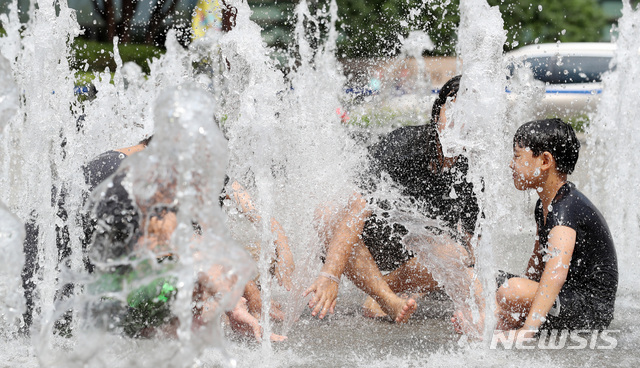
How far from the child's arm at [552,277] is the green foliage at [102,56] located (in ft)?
44.6

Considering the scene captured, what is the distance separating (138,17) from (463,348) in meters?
20.7

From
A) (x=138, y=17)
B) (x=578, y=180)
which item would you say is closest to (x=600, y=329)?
(x=578, y=180)

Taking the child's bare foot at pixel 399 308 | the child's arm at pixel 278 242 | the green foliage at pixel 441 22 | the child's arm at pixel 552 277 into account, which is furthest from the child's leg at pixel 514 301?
the green foliage at pixel 441 22

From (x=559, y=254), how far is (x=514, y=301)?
0.29 meters

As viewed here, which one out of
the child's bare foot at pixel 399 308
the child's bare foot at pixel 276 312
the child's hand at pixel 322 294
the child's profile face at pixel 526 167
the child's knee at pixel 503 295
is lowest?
the child's bare foot at pixel 276 312

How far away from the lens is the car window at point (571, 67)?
12.6 meters

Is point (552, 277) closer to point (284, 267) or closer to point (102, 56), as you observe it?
point (284, 267)

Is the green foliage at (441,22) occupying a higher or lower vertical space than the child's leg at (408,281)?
higher

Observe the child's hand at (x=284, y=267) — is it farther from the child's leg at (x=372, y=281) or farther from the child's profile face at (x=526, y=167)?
the child's profile face at (x=526, y=167)

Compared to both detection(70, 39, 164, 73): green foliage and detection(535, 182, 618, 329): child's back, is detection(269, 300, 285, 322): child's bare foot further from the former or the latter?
detection(70, 39, 164, 73): green foliage

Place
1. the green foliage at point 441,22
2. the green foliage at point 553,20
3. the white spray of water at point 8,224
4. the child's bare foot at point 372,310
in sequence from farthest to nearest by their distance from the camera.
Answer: the green foliage at point 553,20 < the green foliage at point 441,22 < the child's bare foot at point 372,310 < the white spray of water at point 8,224

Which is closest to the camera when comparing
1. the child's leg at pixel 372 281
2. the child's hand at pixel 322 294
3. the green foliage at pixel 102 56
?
the child's hand at pixel 322 294

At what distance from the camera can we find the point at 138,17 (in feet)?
72.3

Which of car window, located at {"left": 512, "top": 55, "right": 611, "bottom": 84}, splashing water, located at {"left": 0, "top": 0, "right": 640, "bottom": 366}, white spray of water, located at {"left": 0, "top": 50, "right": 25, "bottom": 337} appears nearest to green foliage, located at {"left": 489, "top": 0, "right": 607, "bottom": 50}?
car window, located at {"left": 512, "top": 55, "right": 611, "bottom": 84}
